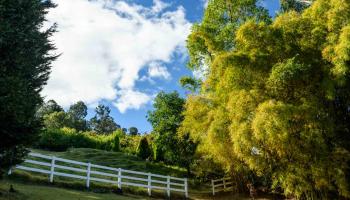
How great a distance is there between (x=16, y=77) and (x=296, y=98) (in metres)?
10.0

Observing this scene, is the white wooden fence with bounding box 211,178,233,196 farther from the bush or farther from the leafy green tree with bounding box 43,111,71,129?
the leafy green tree with bounding box 43,111,71,129

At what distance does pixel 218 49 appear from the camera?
19.1 m

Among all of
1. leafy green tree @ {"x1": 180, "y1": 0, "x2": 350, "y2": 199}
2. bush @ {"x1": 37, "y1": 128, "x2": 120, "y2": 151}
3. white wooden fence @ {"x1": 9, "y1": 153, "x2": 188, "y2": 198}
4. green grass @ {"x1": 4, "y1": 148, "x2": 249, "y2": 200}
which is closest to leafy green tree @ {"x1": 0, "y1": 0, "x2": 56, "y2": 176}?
green grass @ {"x1": 4, "y1": 148, "x2": 249, "y2": 200}

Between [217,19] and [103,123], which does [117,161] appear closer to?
[217,19]

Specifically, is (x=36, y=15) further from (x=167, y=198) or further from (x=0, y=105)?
(x=167, y=198)

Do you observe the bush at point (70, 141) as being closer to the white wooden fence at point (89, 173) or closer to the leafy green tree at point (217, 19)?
the white wooden fence at point (89, 173)

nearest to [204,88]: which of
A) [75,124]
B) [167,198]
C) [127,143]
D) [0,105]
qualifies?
[167,198]

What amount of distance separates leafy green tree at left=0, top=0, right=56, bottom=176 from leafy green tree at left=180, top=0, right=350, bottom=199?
25.2 feet

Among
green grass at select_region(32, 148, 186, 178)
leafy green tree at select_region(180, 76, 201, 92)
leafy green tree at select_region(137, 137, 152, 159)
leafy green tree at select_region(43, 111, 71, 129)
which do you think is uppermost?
leafy green tree at select_region(43, 111, 71, 129)

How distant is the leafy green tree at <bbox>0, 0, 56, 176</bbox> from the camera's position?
26.1 ft

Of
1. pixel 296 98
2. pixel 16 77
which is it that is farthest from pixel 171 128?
pixel 16 77

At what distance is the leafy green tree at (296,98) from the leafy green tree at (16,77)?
25.2ft

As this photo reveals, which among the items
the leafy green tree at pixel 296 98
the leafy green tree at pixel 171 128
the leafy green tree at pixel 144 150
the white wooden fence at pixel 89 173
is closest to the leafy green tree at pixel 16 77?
→ the white wooden fence at pixel 89 173

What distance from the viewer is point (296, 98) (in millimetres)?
14211
